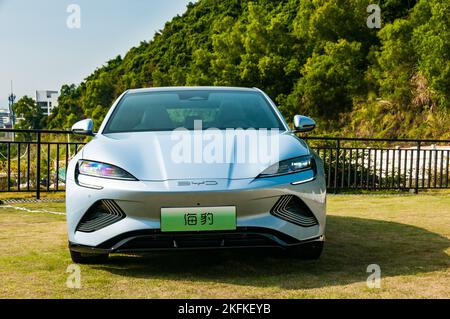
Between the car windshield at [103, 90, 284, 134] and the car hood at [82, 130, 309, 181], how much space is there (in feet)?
1.39

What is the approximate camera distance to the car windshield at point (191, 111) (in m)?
4.75

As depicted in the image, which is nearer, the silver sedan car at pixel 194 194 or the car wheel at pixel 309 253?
the silver sedan car at pixel 194 194

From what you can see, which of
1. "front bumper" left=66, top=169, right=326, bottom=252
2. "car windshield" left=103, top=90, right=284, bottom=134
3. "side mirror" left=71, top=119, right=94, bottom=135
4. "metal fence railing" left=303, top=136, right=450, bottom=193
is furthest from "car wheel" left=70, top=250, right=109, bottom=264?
"metal fence railing" left=303, top=136, right=450, bottom=193

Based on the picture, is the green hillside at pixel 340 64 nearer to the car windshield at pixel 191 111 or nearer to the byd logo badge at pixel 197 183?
the car windshield at pixel 191 111

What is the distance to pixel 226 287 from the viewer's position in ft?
11.9

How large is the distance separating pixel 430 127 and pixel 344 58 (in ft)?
50.2

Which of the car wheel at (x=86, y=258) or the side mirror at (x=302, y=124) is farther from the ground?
the side mirror at (x=302, y=124)

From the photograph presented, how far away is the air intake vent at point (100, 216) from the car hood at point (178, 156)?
25cm

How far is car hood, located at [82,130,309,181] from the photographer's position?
12.5 feet

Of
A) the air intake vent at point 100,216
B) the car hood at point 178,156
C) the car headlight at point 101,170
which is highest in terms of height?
the car hood at point 178,156

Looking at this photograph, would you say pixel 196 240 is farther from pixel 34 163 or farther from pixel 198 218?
pixel 34 163

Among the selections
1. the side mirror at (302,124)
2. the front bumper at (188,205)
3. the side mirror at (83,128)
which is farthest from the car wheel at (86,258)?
the side mirror at (302,124)
